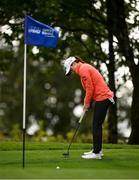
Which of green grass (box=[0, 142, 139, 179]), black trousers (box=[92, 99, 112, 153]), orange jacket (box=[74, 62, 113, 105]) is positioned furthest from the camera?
black trousers (box=[92, 99, 112, 153])

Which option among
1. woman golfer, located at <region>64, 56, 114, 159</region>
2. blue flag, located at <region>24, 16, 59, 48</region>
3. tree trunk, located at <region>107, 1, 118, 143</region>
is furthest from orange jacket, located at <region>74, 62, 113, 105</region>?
tree trunk, located at <region>107, 1, 118, 143</region>

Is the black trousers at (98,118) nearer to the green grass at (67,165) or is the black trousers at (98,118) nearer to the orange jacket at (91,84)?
the orange jacket at (91,84)

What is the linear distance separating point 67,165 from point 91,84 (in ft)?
5.59

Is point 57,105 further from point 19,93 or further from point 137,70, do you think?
point 137,70

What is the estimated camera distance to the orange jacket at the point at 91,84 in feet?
49.2

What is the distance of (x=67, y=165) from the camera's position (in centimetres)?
1427

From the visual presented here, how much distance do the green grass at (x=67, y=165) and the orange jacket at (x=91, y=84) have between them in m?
→ 1.22

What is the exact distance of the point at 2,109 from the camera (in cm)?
6281

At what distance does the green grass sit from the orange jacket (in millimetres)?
1220

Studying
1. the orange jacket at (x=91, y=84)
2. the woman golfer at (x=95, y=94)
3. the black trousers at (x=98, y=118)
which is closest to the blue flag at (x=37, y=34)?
the woman golfer at (x=95, y=94)

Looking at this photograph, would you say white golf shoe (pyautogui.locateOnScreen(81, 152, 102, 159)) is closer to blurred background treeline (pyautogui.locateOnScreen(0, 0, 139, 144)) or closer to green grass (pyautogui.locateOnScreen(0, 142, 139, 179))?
green grass (pyautogui.locateOnScreen(0, 142, 139, 179))

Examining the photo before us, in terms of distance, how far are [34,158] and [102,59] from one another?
14.6 metres

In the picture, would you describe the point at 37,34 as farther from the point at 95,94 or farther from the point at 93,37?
the point at 93,37

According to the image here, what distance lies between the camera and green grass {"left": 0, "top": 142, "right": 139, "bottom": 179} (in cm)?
1282
